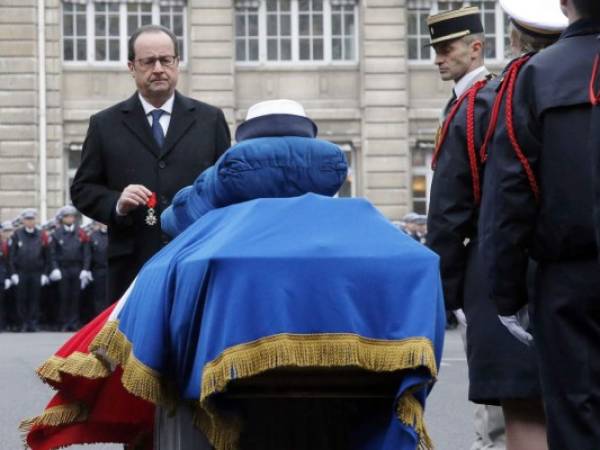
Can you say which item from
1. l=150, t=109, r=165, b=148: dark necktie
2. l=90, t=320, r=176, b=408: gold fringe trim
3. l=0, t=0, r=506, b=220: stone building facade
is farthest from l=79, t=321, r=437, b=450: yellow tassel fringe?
l=0, t=0, r=506, b=220: stone building facade

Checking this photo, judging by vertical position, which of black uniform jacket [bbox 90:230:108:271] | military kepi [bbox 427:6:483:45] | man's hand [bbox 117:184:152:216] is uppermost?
military kepi [bbox 427:6:483:45]

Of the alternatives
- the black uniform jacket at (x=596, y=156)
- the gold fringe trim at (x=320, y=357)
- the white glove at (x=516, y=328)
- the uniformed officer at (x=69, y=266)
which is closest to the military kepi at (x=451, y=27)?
the white glove at (x=516, y=328)

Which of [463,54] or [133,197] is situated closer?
[133,197]

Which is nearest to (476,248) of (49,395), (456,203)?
(456,203)

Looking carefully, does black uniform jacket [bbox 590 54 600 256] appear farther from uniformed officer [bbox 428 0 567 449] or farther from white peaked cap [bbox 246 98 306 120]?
uniformed officer [bbox 428 0 567 449]

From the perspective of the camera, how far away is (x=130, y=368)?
598 centimetres

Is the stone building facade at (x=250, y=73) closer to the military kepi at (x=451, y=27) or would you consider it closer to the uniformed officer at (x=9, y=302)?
the uniformed officer at (x=9, y=302)

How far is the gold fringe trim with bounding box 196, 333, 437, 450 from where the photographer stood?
5680 millimetres

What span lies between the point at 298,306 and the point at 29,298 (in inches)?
953

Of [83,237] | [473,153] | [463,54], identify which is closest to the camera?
[473,153]

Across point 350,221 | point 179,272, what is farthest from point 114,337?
point 350,221

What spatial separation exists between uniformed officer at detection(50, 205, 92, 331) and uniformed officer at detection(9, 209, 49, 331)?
0.18 m

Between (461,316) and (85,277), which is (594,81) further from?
(85,277)

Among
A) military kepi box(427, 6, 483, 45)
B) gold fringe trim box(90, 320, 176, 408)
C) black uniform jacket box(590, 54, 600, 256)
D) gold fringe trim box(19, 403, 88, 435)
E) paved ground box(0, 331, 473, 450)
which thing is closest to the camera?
black uniform jacket box(590, 54, 600, 256)
